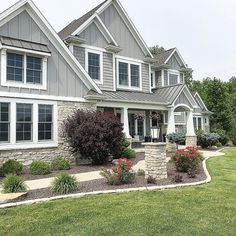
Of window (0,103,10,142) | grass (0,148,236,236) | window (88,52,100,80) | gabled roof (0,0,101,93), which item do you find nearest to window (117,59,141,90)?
window (88,52,100,80)

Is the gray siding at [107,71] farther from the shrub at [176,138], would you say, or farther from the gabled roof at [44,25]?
the shrub at [176,138]

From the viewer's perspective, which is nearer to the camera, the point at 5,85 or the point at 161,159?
Answer: the point at 161,159

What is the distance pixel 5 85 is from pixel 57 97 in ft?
8.65

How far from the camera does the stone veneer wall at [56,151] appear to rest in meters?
13.1

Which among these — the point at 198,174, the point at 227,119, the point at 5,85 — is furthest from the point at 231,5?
the point at 227,119

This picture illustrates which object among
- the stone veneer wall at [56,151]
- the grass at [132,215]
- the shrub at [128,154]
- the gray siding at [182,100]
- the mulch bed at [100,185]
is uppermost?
the gray siding at [182,100]

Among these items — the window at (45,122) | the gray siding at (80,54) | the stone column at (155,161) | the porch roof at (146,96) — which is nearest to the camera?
the stone column at (155,161)

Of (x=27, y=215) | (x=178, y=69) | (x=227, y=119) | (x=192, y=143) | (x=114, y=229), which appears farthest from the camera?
(x=227, y=119)

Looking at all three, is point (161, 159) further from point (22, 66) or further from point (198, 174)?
point (22, 66)

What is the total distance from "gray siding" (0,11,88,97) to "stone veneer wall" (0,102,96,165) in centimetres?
63

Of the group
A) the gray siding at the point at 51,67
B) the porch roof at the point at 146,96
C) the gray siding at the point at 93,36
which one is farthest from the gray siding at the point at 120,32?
the gray siding at the point at 51,67

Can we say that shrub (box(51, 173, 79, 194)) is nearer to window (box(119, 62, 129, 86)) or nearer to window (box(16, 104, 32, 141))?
window (box(16, 104, 32, 141))

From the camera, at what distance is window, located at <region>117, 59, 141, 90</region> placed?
2064cm

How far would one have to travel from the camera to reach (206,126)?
113ft
